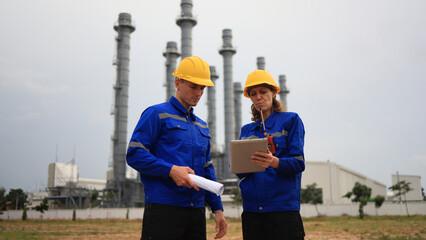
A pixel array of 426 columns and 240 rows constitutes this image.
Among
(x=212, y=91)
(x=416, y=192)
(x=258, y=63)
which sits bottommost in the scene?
(x=416, y=192)

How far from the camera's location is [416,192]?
4906cm

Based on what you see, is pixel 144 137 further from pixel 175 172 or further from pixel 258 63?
pixel 258 63

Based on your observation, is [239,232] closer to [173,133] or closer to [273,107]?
[273,107]

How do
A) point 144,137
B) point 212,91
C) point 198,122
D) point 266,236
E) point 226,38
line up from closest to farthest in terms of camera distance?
point 144,137 → point 266,236 → point 198,122 → point 226,38 → point 212,91

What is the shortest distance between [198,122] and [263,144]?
81 centimetres

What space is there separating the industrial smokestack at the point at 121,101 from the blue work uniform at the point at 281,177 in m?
37.1

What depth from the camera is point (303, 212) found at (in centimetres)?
3672

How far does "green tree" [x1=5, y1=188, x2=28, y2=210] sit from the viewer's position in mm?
45403

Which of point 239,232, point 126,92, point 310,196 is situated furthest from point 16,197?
point 239,232

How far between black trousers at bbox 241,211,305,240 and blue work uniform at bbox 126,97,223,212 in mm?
490

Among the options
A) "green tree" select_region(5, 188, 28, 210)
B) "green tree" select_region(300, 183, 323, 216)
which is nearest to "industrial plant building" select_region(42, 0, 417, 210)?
"green tree" select_region(5, 188, 28, 210)

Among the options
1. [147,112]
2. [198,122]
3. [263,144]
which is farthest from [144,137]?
[263,144]

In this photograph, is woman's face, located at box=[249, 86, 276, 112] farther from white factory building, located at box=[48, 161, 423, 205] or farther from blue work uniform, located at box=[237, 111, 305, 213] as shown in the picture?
white factory building, located at box=[48, 161, 423, 205]

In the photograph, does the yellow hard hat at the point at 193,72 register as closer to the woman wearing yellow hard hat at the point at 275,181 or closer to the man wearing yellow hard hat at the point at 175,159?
the man wearing yellow hard hat at the point at 175,159
